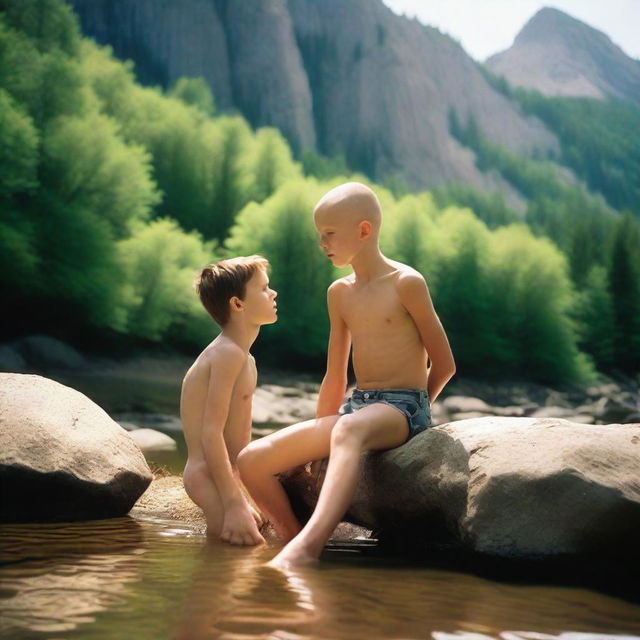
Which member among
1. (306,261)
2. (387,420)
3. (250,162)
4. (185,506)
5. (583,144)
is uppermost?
(583,144)

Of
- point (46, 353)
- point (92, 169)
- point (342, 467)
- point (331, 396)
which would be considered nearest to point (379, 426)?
point (342, 467)

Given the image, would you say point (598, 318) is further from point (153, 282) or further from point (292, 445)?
point (292, 445)

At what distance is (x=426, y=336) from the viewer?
3801 mm

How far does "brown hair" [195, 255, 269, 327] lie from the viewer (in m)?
3.77

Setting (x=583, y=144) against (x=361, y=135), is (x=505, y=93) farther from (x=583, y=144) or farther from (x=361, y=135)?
(x=361, y=135)

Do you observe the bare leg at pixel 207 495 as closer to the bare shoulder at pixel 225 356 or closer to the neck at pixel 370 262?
the bare shoulder at pixel 225 356

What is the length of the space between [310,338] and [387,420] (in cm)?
2440

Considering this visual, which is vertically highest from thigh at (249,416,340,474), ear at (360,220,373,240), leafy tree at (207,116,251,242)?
leafy tree at (207,116,251,242)

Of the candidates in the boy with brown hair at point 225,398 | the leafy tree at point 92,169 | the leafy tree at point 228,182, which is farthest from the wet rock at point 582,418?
the leafy tree at point 228,182

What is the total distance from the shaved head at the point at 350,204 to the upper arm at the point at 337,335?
374 millimetres

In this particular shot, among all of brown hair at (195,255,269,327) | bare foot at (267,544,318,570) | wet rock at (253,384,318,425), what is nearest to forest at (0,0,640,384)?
wet rock at (253,384,318,425)

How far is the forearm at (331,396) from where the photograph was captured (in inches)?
156

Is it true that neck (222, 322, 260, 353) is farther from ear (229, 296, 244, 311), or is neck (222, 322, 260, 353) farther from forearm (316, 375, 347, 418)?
forearm (316, 375, 347, 418)

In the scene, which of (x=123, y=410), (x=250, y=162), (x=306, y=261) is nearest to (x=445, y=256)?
(x=306, y=261)
